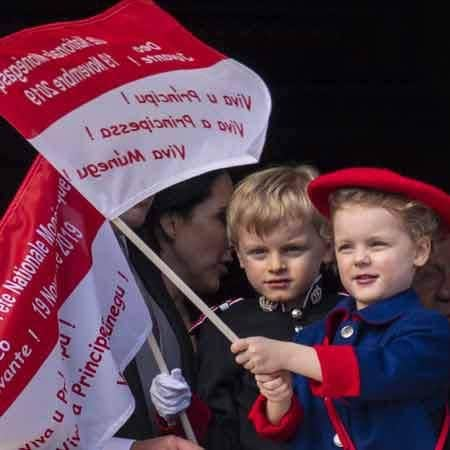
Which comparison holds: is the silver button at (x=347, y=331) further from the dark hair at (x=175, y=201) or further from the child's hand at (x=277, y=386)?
the dark hair at (x=175, y=201)

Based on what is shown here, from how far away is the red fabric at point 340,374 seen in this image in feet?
11.6

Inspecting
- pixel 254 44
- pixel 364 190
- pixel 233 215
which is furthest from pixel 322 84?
pixel 364 190

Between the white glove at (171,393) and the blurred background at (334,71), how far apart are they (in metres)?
1.82

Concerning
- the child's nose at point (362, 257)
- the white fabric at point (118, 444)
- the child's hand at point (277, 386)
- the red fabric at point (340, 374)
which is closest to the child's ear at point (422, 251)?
the child's nose at point (362, 257)

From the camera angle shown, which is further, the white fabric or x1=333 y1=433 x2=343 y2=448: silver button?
the white fabric

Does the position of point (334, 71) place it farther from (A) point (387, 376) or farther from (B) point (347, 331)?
(A) point (387, 376)

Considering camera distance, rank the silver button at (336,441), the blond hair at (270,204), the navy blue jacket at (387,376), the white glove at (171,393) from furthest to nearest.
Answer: the blond hair at (270,204)
the white glove at (171,393)
the silver button at (336,441)
the navy blue jacket at (387,376)

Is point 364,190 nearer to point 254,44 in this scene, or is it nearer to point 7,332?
point 7,332

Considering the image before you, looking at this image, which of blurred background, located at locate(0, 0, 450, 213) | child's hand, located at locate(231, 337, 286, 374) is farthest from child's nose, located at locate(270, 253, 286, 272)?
blurred background, located at locate(0, 0, 450, 213)

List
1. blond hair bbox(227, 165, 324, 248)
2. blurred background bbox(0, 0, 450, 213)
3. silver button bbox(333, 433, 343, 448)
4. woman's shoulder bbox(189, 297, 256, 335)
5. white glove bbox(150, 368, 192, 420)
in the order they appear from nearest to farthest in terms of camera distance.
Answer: silver button bbox(333, 433, 343, 448) → white glove bbox(150, 368, 192, 420) → blond hair bbox(227, 165, 324, 248) → woman's shoulder bbox(189, 297, 256, 335) → blurred background bbox(0, 0, 450, 213)

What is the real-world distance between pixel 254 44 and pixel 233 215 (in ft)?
5.33

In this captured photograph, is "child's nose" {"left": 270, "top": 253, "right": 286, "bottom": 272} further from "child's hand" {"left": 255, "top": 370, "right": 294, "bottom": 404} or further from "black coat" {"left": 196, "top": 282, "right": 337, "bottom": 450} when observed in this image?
"child's hand" {"left": 255, "top": 370, "right": 294, "bottom": 404}

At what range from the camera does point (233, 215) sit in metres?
4.07

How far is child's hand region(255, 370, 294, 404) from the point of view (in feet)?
11.9
